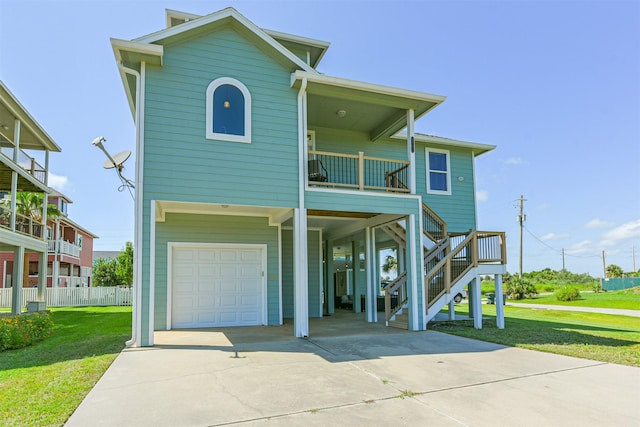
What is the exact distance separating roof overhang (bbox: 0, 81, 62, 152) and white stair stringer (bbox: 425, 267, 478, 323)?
15.2 metres

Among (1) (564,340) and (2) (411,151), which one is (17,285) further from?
(1) (564,340)

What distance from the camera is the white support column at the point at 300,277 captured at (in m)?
8.55

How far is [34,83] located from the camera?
1282cm

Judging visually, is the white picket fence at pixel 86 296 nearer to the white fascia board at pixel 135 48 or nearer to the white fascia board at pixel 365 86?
the white fascia board at pixel 135 48

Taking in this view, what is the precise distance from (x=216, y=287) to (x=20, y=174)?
10561mm

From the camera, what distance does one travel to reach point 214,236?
10.6 metres

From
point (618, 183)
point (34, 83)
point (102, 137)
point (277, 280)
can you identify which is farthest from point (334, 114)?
point (618, 183)

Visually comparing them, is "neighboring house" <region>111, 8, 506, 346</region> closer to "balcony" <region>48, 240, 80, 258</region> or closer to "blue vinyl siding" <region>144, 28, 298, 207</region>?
"blue vinyl siding" <region>144, 28, 298, 207</region>

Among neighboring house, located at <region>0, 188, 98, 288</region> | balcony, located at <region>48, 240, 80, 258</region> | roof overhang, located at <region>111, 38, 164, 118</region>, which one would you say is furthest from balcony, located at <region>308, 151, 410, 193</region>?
balcony, located at <region>48, 240, 80, 258</region>

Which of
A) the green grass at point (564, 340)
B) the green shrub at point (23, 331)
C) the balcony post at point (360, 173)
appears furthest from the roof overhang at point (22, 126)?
the green grass at point (564, 340)

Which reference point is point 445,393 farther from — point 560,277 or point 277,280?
point 560,277

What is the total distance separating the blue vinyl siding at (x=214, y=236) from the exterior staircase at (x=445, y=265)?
3182 mm

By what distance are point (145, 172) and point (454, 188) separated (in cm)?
972

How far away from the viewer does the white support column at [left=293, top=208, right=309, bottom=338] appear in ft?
28.0
